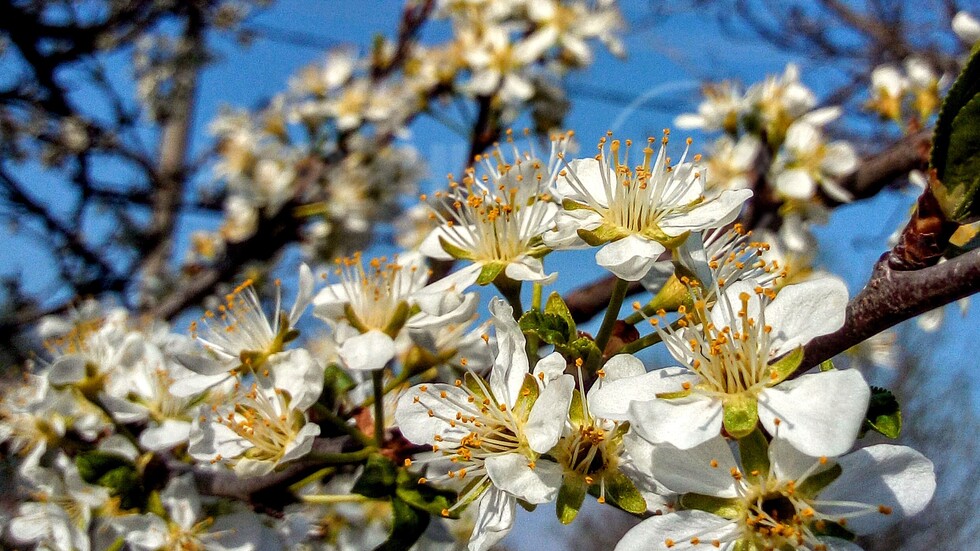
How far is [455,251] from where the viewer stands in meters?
1.05

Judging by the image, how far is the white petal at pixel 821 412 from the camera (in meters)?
0.65

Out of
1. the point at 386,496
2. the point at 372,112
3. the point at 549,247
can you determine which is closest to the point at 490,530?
the point at 386,496

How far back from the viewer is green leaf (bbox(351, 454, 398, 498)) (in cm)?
93

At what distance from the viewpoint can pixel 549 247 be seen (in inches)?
36.3

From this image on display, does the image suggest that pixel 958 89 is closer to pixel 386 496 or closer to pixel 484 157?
pixel 484 157

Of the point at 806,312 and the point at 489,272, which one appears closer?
the point at 806,312

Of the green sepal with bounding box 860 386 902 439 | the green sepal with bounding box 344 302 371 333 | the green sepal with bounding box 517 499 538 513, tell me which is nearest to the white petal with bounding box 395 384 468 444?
the green sepal with bounding box 517 499 538 513

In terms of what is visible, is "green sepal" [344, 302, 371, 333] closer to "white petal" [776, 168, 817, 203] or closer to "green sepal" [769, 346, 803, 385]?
"green sepal" [769, 346, 803, 385]

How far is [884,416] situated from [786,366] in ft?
0.33

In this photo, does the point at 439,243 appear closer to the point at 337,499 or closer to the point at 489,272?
the point at 489,272

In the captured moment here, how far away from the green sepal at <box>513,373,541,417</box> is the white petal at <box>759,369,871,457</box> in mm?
234

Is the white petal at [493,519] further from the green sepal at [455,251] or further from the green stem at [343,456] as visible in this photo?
the green sepal at [455,251]

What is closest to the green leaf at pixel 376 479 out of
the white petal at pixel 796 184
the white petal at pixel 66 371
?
the white petal at pixel 66 371

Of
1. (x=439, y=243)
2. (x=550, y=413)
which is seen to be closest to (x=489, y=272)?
(x=439, y=243)
